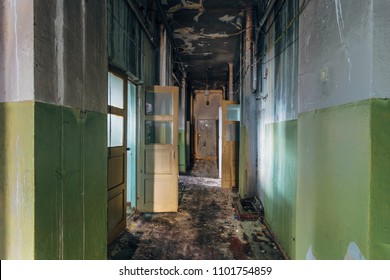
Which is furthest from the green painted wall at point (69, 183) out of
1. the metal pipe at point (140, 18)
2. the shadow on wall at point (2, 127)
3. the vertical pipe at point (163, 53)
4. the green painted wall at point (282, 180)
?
the vertical pipe at point (163, 53)

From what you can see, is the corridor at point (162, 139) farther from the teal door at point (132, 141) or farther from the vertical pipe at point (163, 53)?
the vertical pipe at point (163, 53)

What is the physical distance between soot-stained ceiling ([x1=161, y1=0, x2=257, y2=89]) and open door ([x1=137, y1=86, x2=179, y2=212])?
1703 millimetres

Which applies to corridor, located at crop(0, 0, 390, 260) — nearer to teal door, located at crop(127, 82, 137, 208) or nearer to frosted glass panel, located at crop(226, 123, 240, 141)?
teal door, located at crop(127, 82, 137, 208)

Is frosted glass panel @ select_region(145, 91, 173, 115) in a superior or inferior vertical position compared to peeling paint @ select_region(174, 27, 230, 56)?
inferior

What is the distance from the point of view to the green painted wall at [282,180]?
8.34 feet

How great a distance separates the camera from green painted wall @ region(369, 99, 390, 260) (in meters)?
1.03

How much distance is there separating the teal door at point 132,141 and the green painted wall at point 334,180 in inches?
116

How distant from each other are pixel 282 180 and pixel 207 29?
13.4ft

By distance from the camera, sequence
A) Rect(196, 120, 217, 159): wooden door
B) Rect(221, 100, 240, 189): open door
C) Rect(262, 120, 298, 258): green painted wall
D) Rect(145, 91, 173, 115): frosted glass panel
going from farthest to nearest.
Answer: Rect(196, 120, 217, 159): wooden door, Rect(221, 100, 240, 189): open door, Rect(145, 91, 173, 115): frosted glass panel, Rect(262, 120, 298, 258): green painted wall

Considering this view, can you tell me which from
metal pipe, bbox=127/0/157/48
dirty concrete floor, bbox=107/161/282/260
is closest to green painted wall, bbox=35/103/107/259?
dirty concrete floor, bbox=107/161/282/260

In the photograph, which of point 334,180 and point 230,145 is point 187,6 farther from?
point 334,180

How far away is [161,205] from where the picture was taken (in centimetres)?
430

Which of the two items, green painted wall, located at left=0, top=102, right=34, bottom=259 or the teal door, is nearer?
green painted wall, located at left=0, top=102, right=34, bottom=259

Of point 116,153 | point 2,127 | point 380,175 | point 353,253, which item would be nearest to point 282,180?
point 353,253
